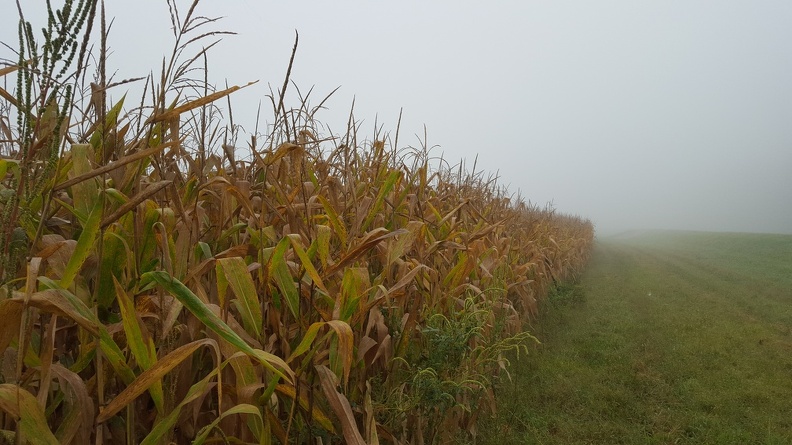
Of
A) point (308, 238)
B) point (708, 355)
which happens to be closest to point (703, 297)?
point (708, 355)

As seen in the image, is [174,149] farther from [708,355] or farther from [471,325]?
[708,355]

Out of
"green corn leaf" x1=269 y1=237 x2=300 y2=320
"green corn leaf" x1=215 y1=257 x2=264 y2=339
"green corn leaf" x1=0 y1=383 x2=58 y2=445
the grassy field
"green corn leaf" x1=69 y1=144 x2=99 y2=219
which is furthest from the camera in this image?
the grassy field

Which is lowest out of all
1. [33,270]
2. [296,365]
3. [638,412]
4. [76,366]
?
[638,412]

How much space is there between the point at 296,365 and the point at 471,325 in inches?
38.6

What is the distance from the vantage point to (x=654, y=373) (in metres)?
4.29

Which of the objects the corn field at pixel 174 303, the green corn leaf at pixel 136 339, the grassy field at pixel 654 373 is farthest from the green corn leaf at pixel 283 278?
the grassy field at pixel 654 373

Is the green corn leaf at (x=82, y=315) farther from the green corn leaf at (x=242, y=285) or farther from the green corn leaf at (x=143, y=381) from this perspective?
the green corn leaf at (x=242, y=285)

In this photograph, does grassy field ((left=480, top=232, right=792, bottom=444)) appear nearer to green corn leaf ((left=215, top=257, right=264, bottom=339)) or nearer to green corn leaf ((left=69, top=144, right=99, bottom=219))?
green corn leaf ((left=215, top=257, right=264, bottom=339))

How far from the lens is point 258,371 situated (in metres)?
1.39

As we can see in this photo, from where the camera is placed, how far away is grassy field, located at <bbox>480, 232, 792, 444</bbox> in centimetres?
322

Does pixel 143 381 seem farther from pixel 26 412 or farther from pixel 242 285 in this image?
pixel 242 285

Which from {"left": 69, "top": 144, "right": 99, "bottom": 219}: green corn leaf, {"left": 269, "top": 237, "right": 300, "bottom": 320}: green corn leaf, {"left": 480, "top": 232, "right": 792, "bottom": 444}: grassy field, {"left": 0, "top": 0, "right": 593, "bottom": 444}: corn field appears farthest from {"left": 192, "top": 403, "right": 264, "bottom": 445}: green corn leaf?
{"left": 480, "top": 232, "right": 792, "bottom": 444}: grassy field

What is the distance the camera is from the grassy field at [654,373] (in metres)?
3.22

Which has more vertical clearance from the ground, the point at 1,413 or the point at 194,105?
the point at 194,105
